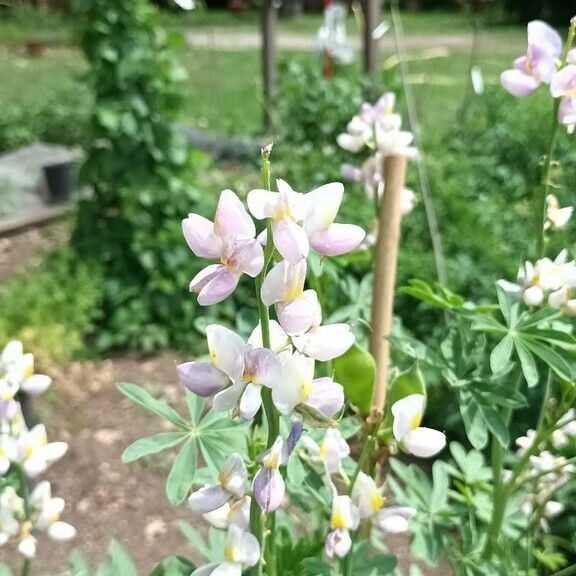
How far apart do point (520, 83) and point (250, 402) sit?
2.30 feet

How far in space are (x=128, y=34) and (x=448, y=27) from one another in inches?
525

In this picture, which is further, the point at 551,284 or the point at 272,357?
the point at 551,284

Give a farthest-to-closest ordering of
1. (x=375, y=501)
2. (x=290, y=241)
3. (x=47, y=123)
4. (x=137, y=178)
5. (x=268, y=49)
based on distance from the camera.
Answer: (x=47, y=123) < (x=268, y=49) < (x=137, y=178) < (x=375, y=501) < (x=290, y=241)

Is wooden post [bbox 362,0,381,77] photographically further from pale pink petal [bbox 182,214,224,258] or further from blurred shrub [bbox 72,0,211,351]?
pale pink petal [bbox 182,214,224,258]

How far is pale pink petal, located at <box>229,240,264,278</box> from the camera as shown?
73 cm

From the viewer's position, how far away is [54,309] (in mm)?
3469

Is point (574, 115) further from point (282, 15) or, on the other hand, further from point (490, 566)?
point (282, 15)

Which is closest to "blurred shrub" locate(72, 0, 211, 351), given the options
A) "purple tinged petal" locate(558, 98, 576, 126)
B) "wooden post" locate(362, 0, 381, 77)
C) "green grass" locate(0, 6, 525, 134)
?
"green grass" locate(0, 6, 525, 134)

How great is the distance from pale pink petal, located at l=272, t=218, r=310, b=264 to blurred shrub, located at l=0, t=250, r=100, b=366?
108 inches

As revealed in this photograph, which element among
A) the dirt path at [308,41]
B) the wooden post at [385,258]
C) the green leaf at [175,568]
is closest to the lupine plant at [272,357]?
the green leaf at [175,568]

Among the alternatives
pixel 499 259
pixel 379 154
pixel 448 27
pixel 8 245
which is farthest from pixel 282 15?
pixel 379 154

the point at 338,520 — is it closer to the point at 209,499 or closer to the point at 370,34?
the point at 209,499

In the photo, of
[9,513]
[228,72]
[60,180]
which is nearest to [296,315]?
[9,513]

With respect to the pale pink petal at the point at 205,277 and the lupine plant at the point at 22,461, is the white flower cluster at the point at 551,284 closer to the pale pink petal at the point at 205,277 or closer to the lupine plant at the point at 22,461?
the pale pink petal at the point at 205,277
